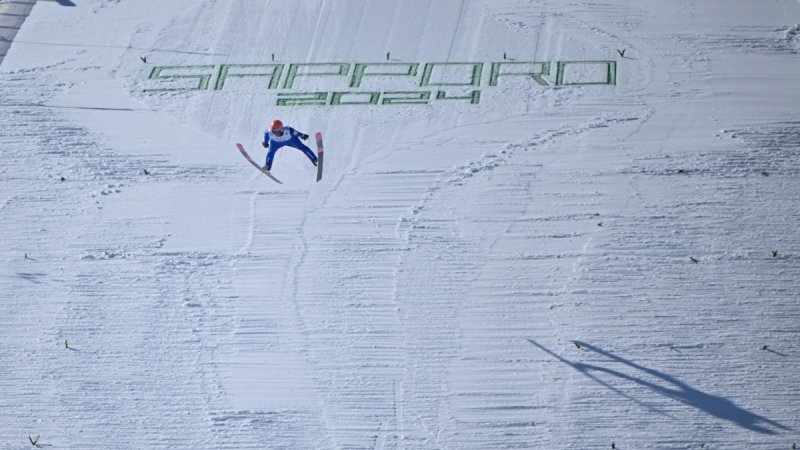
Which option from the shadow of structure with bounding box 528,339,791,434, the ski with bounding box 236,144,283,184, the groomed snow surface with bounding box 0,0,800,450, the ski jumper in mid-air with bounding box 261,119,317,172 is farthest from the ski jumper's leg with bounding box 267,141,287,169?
the shadow of structure with bounding box 528,339,791,434

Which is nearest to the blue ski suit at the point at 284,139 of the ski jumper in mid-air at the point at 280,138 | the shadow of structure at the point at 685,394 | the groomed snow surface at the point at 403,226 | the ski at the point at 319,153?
the ski jumper in mid-air at the point at 280,138

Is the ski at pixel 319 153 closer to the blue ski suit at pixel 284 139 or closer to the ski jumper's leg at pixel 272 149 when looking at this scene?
the blue ski suit at pixel 284 139

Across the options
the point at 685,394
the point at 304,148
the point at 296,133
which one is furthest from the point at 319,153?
the point at 685,394

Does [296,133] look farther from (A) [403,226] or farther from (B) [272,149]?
(A) [403,226]

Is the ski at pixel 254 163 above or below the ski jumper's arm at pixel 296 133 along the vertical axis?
below

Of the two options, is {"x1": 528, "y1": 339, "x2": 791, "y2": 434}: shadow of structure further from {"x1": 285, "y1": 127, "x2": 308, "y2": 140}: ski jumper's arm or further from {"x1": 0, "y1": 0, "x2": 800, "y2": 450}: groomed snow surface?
{"x1": 285, "y1": 127, "x2": 308, "y2": 140}: ski jumper's arm

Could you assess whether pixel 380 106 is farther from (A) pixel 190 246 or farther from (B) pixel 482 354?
(B) pixel 482 354
